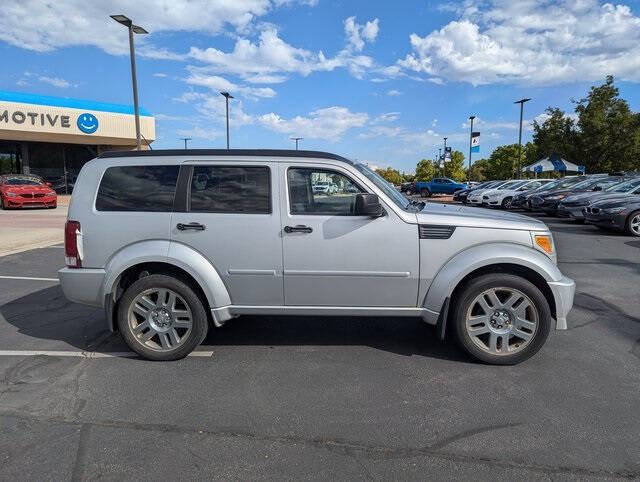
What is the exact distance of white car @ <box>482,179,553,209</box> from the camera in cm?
2498

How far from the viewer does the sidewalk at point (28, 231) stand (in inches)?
440

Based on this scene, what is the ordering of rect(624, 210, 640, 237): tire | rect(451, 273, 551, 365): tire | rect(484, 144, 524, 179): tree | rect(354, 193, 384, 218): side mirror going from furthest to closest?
1. rect(484, 144, 524, 179): tree
2. rect(624, 210, 640, 237): tire
3. rect(451, 273, 551, 365): tire
4. rect(354, 193, 384, 218): side mirror

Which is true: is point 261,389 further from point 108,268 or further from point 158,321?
point 108,268

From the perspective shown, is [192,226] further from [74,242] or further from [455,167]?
[455,167]

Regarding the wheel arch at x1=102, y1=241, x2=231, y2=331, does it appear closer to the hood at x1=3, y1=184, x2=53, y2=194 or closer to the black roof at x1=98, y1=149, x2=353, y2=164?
the black roof at x1=98, y1=149, x2=353, y2=164

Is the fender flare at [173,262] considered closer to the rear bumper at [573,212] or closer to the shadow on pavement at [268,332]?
the shadow on pavement at [268,332]

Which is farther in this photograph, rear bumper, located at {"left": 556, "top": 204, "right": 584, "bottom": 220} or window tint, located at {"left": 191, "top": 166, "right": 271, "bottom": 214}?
rear bumper, located at {"left": 556, "top": 204, "right": 584, "bottom": 220}

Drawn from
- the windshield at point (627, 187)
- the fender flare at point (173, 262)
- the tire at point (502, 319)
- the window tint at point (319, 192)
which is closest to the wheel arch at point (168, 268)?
the fender flare at point (173, 262)

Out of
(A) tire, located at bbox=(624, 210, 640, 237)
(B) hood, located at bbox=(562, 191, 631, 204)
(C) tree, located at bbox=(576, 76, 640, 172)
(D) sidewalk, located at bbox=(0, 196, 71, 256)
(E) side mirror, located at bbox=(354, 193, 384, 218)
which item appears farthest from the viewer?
(C) tree, located at bbox=(576, 76, 640, 172)

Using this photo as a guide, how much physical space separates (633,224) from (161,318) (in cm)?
1280

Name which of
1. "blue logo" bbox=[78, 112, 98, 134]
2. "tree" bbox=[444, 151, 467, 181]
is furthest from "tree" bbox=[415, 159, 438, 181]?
"blue logo" bbox=[78, 112, 98, 134]

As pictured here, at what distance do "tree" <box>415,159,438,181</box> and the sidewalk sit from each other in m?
77.4

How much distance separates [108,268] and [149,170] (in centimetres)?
96

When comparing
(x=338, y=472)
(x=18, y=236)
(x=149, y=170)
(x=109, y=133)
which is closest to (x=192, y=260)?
(x=149, y=170)
